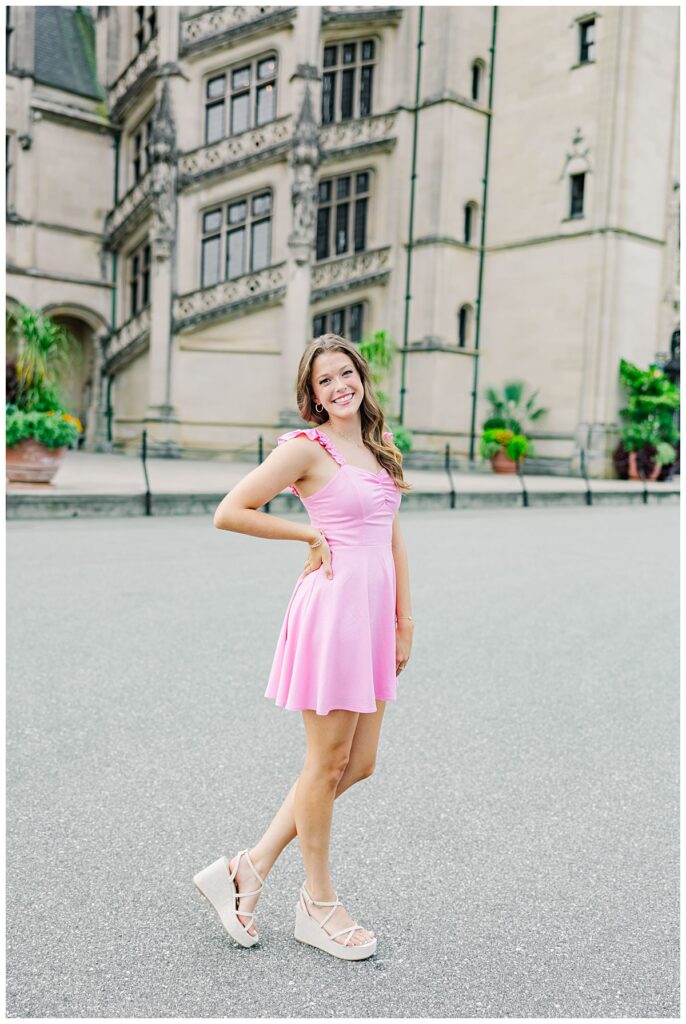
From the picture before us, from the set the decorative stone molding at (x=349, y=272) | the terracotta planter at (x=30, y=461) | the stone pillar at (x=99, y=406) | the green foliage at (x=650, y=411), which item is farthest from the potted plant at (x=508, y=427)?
the terracotta planter at (x=30, y=461)

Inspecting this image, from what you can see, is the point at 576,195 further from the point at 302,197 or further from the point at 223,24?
the point at 223,24

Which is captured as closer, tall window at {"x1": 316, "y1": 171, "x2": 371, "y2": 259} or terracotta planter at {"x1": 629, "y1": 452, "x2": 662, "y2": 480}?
terracotta planter at {"x1": 629, "y1": 452, "x2": 662, "y2": 480}

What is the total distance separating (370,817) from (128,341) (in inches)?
1048

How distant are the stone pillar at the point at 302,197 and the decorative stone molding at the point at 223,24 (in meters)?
0.95

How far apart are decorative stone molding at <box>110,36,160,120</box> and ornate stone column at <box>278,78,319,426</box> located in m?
5.76

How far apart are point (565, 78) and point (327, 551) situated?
91.9 feet

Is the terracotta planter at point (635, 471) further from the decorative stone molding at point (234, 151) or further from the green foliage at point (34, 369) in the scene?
the green foliage at point (34, 369)

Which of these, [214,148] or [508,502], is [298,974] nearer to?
[508,502]

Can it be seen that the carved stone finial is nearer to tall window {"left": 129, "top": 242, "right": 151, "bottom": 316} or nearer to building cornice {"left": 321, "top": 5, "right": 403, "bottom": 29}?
tall window {"left": 129, "top": 242, "right": 151, "bottom": 316}

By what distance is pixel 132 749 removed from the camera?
407 cm

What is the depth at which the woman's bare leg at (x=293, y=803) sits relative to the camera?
2578mm

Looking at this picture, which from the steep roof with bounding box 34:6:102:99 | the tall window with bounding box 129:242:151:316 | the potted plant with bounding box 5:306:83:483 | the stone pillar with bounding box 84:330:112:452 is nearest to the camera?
the potted plant with bounding box 5:306:83:483

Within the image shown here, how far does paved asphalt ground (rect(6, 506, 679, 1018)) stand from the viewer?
7.86 feet

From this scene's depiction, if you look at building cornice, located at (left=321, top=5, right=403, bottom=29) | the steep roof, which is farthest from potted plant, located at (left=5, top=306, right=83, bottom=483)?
the steep roof
